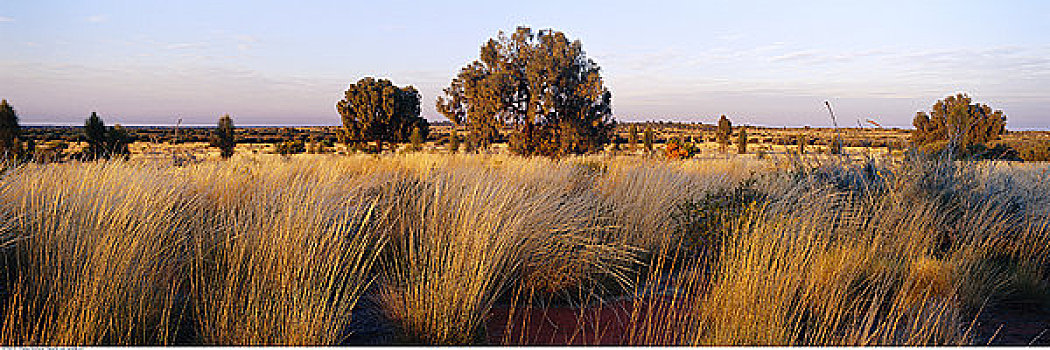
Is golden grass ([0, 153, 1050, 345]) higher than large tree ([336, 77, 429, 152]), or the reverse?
large tree ([336, 77, 429, 152])

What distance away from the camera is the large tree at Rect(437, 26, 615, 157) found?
18.3 m

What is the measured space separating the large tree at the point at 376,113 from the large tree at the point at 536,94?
19302mm

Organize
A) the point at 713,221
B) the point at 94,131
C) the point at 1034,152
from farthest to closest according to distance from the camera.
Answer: the point at 1034,152
the point at 94,131
the point at 713,221

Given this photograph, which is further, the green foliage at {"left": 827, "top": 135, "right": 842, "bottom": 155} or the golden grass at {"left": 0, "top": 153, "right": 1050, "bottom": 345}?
the green foliage at {"left": 827, "top": 135, "right": 842, "bottom": 155}

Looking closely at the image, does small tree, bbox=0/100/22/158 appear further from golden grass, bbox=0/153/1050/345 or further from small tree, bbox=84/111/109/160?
golden grass, bbox=0/153/1050/345

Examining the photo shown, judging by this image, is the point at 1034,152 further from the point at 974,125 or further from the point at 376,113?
the point at 376,113

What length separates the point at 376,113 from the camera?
3775 cm

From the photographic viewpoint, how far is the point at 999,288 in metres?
4.79

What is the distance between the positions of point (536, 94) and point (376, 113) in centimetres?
2182

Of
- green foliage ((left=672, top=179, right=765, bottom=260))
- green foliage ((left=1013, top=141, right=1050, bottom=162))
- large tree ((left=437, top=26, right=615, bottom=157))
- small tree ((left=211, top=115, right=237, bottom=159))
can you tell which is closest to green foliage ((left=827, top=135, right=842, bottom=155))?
green foliage ((left=672, top=179, right=765, bottom=260))

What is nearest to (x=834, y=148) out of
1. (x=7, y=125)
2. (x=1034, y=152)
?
(x=1034, y=152)

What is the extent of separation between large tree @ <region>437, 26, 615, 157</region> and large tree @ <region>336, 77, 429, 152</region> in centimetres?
1930

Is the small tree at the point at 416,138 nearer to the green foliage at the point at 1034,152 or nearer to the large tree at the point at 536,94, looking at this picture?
the large tree at the point at 536,94

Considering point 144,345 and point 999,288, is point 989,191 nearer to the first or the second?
point 999,288
